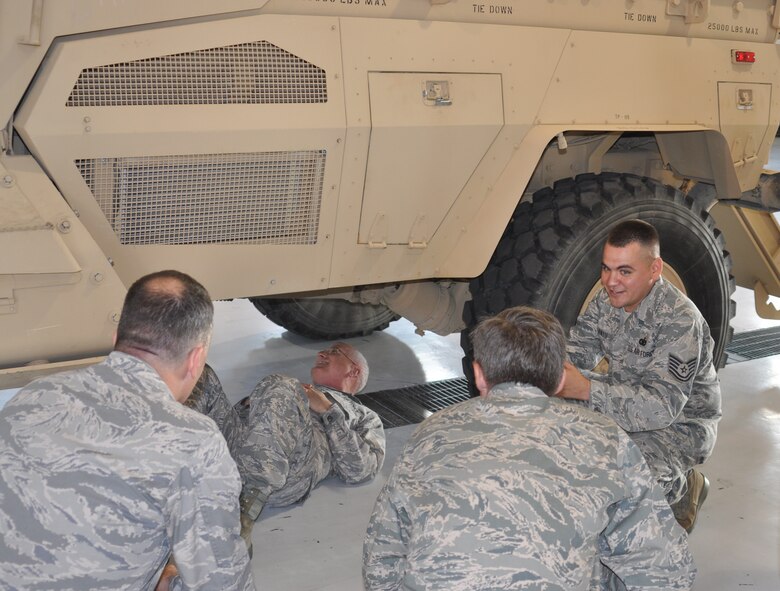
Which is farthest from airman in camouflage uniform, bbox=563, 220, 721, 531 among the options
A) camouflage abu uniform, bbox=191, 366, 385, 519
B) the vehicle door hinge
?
the vehicle door hinge

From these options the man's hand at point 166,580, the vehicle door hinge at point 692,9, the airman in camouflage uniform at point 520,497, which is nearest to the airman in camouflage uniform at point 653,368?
the airman in camouflage uniform at point 520,497

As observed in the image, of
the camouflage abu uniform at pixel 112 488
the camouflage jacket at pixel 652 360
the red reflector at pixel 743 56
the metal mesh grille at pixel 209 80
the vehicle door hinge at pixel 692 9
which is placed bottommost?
the camouflage jacket at pixel 652 360

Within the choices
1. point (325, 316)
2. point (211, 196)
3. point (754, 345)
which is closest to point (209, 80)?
point (211, 196)

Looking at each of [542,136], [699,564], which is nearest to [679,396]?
[699,564]

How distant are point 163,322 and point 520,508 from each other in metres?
0.85

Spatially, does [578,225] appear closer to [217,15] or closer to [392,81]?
[392,81]

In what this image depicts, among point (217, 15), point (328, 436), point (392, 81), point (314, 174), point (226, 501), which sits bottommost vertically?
point (328, 436)

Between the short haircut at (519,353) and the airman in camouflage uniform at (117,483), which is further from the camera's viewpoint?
the short haircut at (519,353)

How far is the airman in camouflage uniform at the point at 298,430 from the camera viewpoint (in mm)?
3797

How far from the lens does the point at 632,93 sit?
4371 millimetres

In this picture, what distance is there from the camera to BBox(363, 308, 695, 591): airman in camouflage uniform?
6.84 ft

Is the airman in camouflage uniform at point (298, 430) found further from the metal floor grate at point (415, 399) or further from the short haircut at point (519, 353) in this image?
the short haircut at point (519, 353)

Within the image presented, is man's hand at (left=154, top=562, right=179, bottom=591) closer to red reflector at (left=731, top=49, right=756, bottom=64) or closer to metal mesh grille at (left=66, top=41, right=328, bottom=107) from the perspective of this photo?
metal mesh grille at (left=66, top=41, right=328, bottom=107)

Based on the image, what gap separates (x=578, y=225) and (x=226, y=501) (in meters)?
2.71
